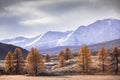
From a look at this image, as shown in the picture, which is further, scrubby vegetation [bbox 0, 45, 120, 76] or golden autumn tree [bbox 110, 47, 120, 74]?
golden autumn tree [bbox 110, 47, 120, 74]

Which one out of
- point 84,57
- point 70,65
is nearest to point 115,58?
point 84,57

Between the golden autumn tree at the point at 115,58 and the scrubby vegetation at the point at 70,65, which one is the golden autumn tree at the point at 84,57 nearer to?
the scrubby vegetation at the point at 70,65

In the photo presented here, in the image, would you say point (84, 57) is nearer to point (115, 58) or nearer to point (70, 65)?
point (115, 58)

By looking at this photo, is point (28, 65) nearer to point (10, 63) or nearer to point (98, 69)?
point (10, 63)

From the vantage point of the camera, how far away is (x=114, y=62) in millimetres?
93438

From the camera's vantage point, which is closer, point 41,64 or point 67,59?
point 41,64

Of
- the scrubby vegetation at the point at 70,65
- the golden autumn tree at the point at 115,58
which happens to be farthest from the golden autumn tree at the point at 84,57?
the golden autumn tree at the point at 115,58

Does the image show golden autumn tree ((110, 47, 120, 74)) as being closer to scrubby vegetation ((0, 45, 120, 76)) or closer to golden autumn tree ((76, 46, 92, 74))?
scrubby vegetation ((0, 45, 120, 76))

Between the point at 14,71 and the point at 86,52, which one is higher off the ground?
the point at 86,52

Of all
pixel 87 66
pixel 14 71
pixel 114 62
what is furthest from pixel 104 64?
pixel 14 71

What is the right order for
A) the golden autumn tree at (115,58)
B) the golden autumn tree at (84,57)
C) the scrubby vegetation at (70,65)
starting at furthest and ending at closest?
the golden autumn tree at (115,58) → the golden autumn tree at (84,57) → the scrubby vegetation at (70,65)

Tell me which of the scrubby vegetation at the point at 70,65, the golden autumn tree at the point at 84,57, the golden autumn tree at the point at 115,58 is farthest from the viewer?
the golden autumn tree at the point at 115,58

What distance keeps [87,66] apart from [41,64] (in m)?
15.3

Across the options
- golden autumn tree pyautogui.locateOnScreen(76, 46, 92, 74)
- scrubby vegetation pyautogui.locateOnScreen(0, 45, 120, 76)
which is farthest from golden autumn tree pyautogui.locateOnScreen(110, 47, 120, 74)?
golden autumn tree pyautogui.locateOnScreen(76, 46, 92, 74)
